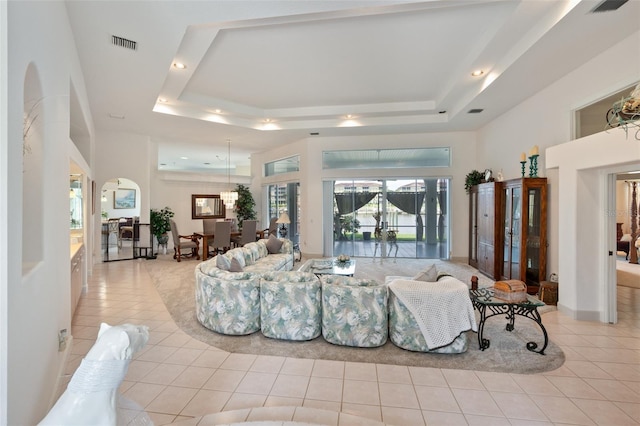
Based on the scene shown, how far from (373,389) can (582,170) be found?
3891 millimetres

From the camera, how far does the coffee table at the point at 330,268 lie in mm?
5066

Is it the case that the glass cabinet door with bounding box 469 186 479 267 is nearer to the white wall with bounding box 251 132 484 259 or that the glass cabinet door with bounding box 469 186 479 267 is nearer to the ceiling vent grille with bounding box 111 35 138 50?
the white wall with bounding box 251 132 484 259

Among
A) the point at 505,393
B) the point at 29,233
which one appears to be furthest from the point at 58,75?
the point at 505,393

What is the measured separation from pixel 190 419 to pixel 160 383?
65 cm

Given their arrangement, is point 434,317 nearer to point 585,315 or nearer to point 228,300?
point 228,300

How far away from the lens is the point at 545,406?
236 cm

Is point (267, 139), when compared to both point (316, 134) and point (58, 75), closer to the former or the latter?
point (316, 134)

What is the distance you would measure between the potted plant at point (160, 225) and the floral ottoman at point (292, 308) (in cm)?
653

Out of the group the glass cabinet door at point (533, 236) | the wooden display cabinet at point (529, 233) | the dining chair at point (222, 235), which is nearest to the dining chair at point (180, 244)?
the dining chair at point (222, 235)

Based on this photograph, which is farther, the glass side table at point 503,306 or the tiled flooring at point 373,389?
the glass side table at point 503,306

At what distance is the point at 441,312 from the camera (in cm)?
311

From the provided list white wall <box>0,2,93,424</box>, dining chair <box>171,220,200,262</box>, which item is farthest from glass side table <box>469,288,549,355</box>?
dining chair <box>171,220,200,262</box>

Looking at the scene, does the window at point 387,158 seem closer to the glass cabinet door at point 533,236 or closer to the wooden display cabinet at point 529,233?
the wooden display cabinet at point 529,233

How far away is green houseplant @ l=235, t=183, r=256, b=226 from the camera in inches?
405
